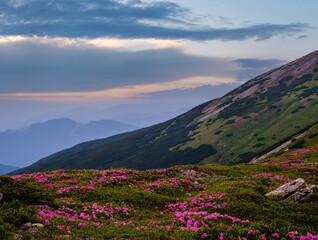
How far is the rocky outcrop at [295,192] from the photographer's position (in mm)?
17000

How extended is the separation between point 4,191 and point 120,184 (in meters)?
11.6

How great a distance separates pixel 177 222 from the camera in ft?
46.5

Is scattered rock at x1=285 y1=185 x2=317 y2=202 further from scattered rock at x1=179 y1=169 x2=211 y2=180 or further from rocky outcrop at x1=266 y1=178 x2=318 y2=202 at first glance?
scattered rock at x1=179 y1=169 x2=211 y2=180

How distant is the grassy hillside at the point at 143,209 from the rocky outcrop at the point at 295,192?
1.51ft

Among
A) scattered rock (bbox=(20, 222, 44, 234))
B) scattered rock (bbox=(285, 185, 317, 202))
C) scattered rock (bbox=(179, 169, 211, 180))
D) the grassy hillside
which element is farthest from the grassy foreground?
scattered rock (bbox=(179, 169, 211, 180))

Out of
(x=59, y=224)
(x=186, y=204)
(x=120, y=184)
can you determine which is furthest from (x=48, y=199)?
(x=186, y=204)

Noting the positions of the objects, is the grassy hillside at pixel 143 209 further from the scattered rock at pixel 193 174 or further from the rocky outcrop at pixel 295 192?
the scattered rock at pixel 193 174

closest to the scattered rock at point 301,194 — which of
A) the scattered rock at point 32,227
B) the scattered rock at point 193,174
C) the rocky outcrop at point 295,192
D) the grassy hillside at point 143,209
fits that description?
the rocky outcrop at point 295,192

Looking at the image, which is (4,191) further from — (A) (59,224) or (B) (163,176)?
(B) (163,176)

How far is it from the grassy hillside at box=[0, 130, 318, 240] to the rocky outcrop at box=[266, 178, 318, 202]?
18.2 inches

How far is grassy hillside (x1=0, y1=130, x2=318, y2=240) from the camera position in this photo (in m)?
11.5

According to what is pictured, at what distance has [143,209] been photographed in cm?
1827

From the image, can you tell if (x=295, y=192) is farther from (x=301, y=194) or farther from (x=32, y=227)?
(x=32, y=227)

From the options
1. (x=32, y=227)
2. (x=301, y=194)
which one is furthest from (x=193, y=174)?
(x=32, y=227)
